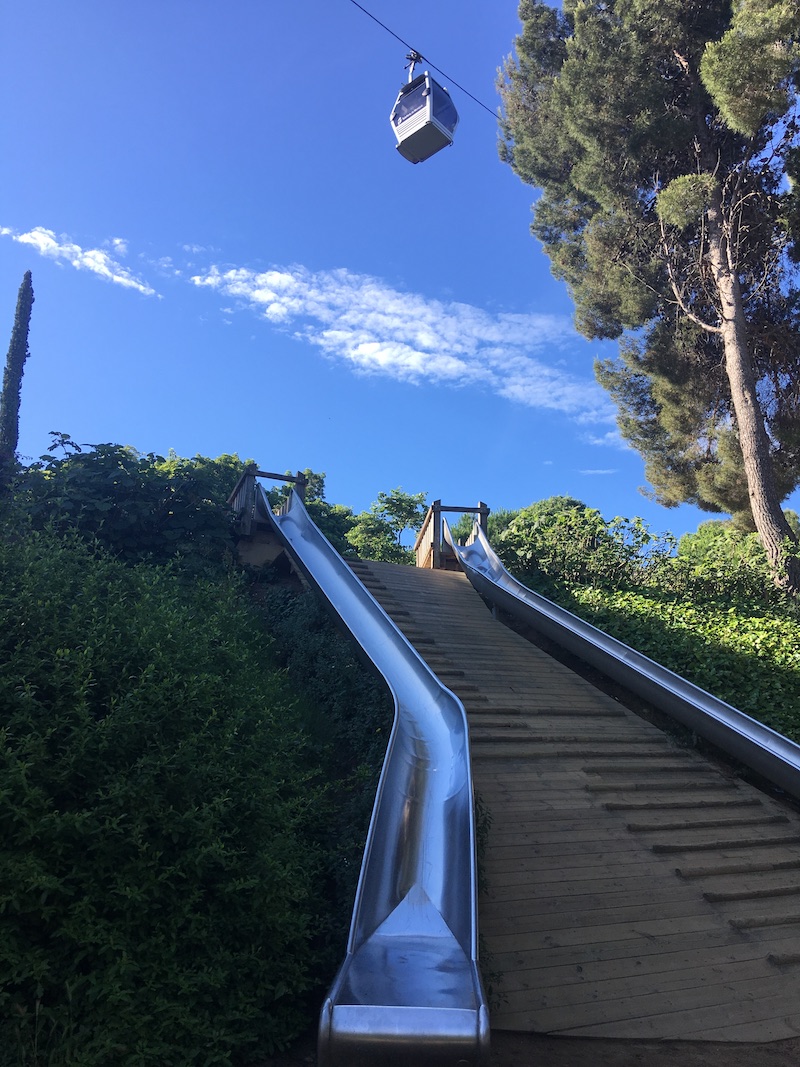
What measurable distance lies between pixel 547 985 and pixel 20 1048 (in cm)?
231

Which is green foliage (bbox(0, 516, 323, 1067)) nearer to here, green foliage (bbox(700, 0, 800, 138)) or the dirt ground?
the dirt ground

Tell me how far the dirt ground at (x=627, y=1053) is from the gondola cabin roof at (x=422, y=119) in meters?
6.50

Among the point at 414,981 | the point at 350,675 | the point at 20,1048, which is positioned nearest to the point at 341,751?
the point at 350,675

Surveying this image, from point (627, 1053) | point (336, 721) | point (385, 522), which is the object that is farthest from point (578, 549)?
point (385, 522)

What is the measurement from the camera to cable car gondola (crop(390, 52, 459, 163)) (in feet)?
19.5

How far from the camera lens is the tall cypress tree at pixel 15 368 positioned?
71.4 ft

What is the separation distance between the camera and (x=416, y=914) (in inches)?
121

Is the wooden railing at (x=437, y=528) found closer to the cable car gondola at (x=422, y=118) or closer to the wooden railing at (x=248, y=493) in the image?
the wooden railing at (x=248, y=493)

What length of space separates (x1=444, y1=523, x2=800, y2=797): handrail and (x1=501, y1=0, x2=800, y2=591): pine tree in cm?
354

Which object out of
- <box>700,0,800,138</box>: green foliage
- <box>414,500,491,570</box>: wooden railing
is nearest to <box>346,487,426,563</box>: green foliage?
<box>414,500,491,570</box>: wooden railing

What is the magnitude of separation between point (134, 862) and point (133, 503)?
233 inches

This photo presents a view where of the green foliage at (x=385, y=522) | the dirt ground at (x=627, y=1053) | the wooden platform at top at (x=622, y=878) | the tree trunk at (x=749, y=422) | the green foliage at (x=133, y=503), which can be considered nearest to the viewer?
the dirt ground at (x=627, y=1053)

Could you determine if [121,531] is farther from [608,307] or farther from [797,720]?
[608,307]

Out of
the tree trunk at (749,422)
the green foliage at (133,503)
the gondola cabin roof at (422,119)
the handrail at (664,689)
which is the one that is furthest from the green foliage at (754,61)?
the green foliage at (133,503)
